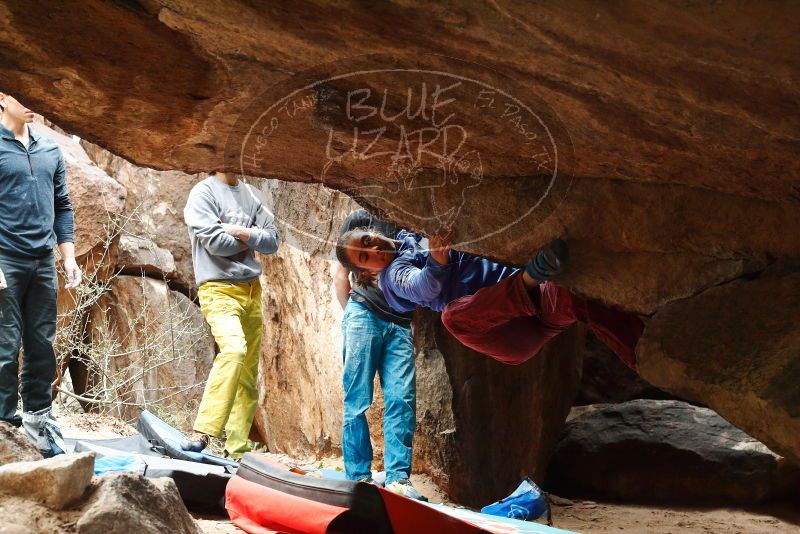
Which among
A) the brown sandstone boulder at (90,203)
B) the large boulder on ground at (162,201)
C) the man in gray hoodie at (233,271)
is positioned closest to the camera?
the man in gray hoodie at (233,271)

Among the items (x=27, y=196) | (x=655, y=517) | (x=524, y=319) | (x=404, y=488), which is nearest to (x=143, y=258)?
(x=27, y=196)

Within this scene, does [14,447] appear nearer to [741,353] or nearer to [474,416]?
[741,353]

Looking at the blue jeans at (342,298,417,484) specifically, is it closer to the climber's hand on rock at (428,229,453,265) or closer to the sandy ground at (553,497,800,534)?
the climber's hand on rock at (428,229,453,265)

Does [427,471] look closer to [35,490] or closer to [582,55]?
[35,490]

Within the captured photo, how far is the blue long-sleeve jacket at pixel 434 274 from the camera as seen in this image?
3553mm

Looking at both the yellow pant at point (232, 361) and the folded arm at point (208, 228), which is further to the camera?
the folded arm at point (208, 228)

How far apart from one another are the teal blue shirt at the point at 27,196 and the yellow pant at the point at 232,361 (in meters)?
0.94

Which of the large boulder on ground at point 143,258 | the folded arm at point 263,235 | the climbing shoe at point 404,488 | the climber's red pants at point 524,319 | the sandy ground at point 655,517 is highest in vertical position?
the folded arm at point 263,235

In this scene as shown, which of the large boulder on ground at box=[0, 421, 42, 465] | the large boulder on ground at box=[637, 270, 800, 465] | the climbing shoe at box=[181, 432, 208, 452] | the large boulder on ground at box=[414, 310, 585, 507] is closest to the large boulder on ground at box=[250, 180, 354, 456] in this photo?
the large boulder on ground at box=[414, 310, 585, 507]

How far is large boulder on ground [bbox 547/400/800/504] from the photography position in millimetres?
5375

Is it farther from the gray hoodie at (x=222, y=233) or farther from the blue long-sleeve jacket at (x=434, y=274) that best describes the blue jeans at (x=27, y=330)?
the blue long-sleeve jacket at (x=434, y=274)

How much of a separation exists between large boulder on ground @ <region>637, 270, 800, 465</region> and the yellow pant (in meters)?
2.38

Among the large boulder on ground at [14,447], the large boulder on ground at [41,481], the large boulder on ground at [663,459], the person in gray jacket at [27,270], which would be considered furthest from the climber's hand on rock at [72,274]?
the large boulder on ground at [663,459]

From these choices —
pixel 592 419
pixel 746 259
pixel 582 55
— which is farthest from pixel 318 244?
pixel 592 419
